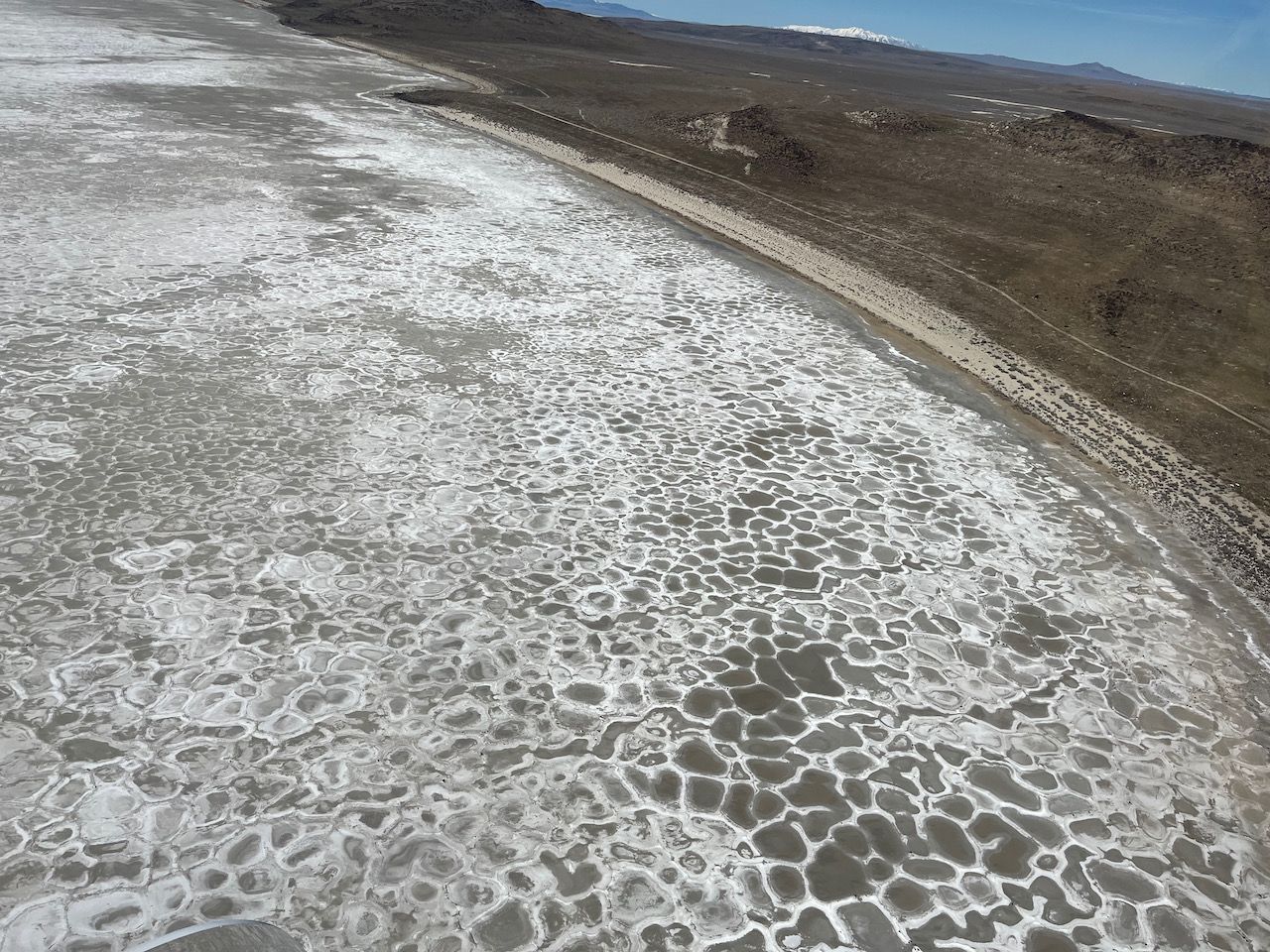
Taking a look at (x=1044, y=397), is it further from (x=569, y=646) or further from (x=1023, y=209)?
(x=1023, y=209)

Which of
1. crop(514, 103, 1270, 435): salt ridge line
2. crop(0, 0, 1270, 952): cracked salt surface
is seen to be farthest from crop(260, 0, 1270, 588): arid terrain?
crop(0, 0, 1270, 952): cracked salt surface

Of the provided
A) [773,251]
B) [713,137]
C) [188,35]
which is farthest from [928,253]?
[188,35]

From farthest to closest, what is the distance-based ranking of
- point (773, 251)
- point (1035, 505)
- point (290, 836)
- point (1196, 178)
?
point (1196, 178) → point (773, 251) → point (1035, 505) → point (290, 836)

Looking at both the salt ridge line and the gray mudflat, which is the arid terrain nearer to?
the salt ridge line

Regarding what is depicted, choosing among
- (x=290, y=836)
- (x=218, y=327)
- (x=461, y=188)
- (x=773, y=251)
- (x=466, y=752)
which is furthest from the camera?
(x=461, y=188)

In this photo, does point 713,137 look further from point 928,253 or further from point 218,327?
point 218,327

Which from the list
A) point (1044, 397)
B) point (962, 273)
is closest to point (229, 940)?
point (1044, 397)
